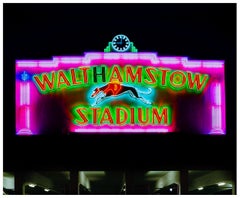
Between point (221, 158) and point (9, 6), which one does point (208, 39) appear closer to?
point (221, 158)

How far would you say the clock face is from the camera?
17.6 m

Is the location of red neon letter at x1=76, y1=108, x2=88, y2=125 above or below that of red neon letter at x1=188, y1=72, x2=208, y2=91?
below

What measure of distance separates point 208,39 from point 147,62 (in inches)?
111

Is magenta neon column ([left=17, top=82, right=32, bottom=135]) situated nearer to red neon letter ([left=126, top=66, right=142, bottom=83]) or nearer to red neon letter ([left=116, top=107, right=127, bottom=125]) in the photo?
red neon letter ([left=116, top=107, right=127, bottom=125])

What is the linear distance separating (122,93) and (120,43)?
5.70 feet

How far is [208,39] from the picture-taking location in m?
18.9

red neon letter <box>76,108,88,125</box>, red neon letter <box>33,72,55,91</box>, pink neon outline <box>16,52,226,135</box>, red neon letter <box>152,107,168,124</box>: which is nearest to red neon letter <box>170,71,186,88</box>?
pink neon outline <box>16,52,226,135</box>

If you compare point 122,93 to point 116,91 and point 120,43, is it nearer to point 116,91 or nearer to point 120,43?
point 116,91

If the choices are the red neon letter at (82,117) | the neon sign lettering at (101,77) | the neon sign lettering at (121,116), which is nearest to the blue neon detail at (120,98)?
the neon sign lettering at (121,116)

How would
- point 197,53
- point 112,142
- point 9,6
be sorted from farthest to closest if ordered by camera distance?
point 9,6
point 197,53
point 112,142

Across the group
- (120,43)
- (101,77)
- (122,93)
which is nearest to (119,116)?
(122,93)

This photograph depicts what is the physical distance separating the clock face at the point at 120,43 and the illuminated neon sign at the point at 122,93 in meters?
0.22

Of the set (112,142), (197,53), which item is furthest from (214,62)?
(112,142)

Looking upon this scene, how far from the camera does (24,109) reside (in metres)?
17.1
